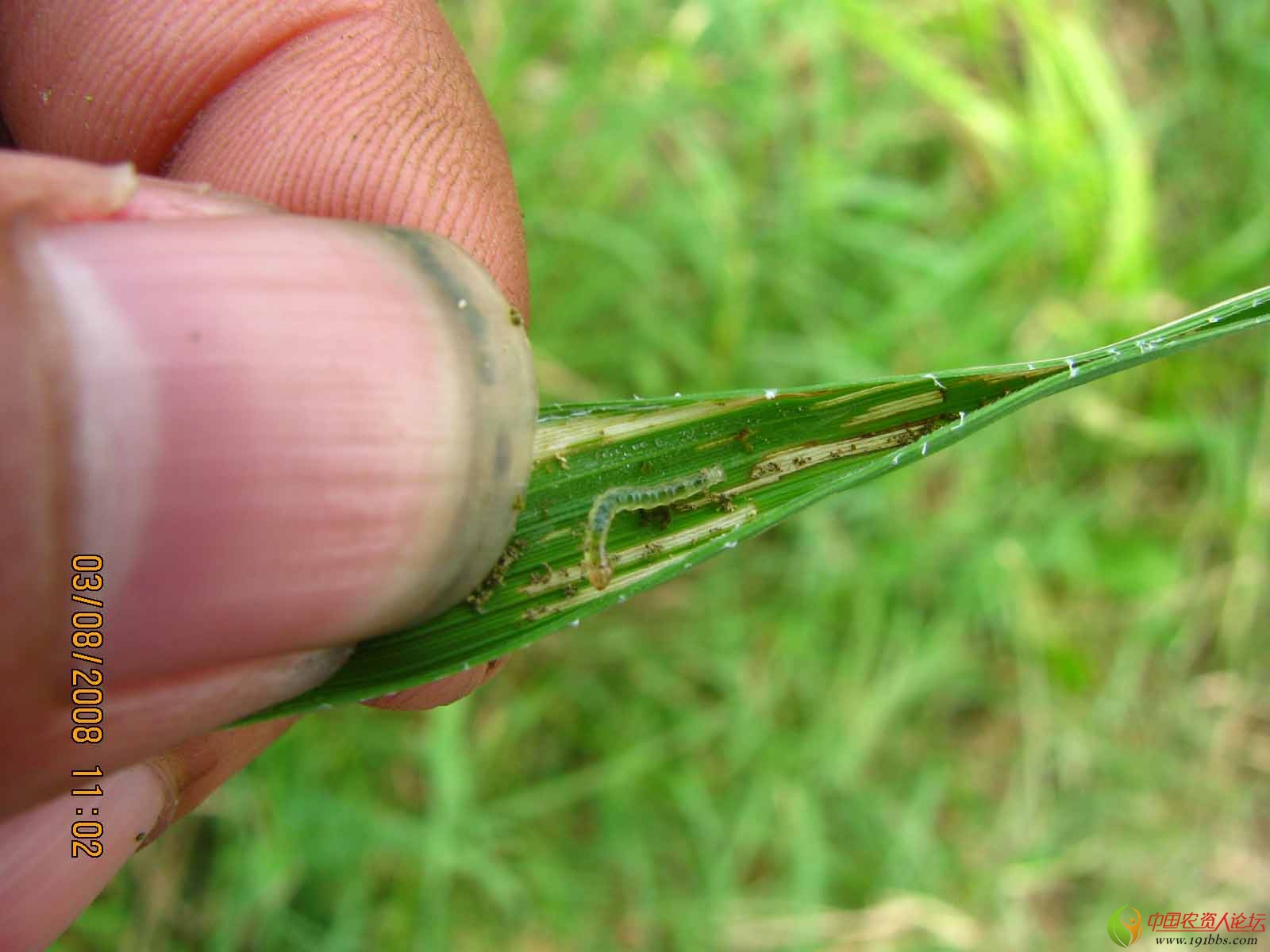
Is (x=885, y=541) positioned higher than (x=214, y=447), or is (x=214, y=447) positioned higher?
(x=214, y=447)

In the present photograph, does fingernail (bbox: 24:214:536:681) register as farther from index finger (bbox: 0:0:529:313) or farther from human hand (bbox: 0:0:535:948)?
index finger (bbox: 0:0:529:313)

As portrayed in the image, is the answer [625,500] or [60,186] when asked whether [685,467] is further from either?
[60,186]

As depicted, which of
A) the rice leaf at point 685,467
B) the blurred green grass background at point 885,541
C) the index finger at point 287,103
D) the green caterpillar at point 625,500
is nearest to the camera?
the rice leaf at point 685,467

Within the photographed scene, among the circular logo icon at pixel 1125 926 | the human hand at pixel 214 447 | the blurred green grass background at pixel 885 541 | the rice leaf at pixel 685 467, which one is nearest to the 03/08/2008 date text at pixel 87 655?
the human hand at pixel 214 447

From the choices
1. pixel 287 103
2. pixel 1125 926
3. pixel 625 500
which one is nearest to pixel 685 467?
pixel 625 500

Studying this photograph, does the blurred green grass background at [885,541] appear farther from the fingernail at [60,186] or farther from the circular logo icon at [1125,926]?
the fingernail at [60,186]

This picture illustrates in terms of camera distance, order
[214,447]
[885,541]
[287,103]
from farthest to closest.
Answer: [885,541] → [287,103] → [214,447]
